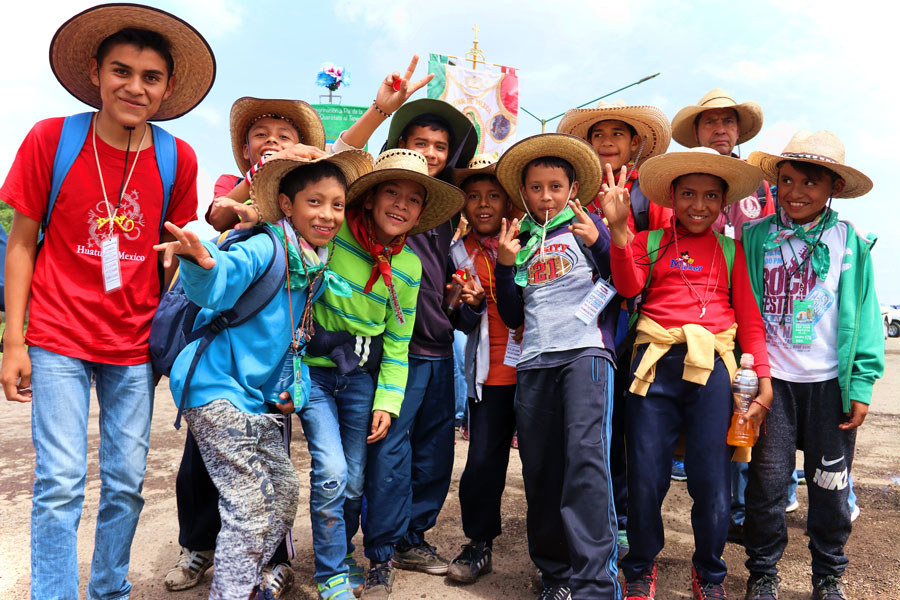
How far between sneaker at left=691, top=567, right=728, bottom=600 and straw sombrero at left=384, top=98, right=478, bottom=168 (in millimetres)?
2685

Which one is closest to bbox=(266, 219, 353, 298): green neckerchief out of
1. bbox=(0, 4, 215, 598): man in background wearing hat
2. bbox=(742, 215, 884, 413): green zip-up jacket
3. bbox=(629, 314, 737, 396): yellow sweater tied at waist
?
bbox=(0, 4, 215, 598): man in background wearing hat

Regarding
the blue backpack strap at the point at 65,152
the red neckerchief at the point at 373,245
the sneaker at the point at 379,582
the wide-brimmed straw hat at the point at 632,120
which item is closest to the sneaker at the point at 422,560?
the sneaker at the point at 379,582

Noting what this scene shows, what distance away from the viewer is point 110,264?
2592 millimetres

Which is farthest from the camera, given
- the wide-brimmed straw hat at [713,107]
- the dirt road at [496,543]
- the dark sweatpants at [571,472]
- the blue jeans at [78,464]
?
the wide-brimmed straw hat at [713,107]

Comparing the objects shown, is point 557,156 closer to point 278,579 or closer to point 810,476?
point 810,476

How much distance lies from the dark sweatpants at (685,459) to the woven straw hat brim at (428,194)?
1395 mm

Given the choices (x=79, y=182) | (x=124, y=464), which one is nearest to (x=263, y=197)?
(x=79, y=182)

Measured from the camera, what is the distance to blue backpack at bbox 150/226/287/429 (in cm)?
254

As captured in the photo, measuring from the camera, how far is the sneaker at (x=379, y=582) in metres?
3.05

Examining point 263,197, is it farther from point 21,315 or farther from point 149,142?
point 21,315

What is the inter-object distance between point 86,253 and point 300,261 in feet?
2.96

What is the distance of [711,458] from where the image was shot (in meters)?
2.90

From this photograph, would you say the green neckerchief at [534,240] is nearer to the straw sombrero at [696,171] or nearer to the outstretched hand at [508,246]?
the outstretched hand at [508,246]

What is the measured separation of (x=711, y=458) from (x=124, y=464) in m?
2.70
